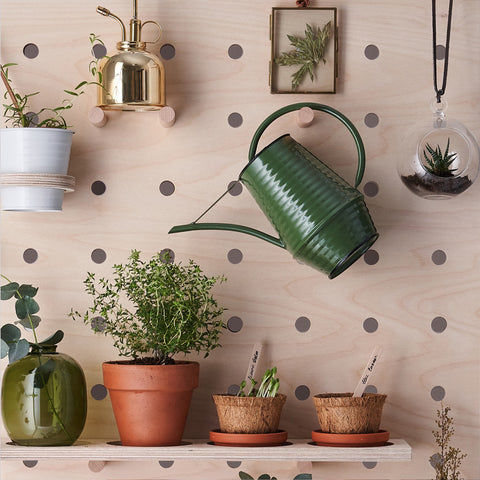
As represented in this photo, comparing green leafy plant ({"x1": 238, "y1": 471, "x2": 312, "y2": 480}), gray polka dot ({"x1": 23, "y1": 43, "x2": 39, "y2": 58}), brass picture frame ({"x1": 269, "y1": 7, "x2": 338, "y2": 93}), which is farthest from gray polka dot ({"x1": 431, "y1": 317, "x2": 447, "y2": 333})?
gray polka dot ({"x1": 23, "y1": 43, "x2": 39, "y2": 58})

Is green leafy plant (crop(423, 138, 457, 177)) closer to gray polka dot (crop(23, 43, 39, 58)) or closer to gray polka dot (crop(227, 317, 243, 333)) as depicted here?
gray polka dot (crop(227, 317, 243, 333))

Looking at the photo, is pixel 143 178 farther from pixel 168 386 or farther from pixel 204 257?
pixel 168 386

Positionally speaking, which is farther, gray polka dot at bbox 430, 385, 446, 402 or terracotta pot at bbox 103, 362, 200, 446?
gray polka dot at bbox 430, 385, 446, 402

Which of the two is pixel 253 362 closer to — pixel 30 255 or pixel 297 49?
pixel 30 255

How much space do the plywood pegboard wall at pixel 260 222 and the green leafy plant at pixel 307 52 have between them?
0.03 meters

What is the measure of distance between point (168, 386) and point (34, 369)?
0.68 ft

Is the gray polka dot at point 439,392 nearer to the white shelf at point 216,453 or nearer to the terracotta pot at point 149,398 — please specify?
the white shelf at point 216,453

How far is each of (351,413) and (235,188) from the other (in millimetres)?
412

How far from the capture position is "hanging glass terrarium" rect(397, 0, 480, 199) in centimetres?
116

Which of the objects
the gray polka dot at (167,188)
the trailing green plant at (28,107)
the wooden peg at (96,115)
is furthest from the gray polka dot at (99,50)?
the gray polka dot at (167,188)

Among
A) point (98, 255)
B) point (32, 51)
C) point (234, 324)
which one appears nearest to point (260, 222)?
point (234, 324)

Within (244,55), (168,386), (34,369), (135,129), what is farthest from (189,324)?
(244,55)

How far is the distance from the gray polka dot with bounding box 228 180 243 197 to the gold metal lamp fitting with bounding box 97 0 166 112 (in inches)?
6.8

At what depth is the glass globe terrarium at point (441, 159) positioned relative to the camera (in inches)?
45.5
